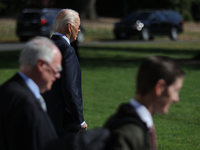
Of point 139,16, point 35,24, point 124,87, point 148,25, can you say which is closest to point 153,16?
point 139,16

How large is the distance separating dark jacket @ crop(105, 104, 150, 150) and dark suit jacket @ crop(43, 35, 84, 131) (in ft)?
7.00

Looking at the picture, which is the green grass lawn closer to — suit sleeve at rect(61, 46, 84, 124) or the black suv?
suit sleeve at rect(61, 46, 84, 124)

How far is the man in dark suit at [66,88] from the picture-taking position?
462cm

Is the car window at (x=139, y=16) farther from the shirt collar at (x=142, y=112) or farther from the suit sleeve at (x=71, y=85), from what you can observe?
the shirt collar at (x=142, y=112)

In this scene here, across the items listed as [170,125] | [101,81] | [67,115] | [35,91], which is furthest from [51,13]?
[35,91]

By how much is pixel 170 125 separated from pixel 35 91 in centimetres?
575

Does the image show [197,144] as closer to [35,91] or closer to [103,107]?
[103,107]

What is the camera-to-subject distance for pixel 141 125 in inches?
96.7

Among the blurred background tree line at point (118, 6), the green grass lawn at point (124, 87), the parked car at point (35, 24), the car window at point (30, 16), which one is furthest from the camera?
the blurred background tree line at point (118, 6)

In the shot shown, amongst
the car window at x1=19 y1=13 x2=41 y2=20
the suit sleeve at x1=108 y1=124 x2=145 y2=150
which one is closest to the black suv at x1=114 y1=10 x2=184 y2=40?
the car window at x1=19 y1=13 x2=41 y2=20

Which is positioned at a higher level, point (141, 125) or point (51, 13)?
point (141, 125)

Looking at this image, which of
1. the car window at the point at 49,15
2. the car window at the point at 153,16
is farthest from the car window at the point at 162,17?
the car window at the point at 49,15

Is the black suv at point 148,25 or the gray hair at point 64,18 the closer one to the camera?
the gray hair at point 64,18

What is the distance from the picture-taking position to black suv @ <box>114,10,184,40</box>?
29109 mm
